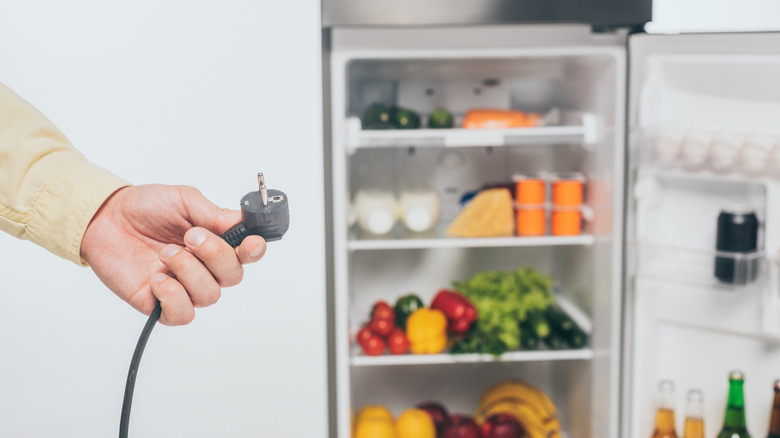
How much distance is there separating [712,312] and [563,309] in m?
0.49

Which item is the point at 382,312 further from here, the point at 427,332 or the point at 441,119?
the point at 441,119

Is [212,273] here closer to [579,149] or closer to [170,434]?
[170,434]

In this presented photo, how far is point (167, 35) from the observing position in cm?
155

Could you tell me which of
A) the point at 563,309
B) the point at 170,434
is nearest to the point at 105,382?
the point at 170,434

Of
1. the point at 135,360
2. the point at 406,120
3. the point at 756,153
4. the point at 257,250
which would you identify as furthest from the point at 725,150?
the point at 135,360

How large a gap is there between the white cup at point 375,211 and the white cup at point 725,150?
0.68m

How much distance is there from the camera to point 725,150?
1.29 m

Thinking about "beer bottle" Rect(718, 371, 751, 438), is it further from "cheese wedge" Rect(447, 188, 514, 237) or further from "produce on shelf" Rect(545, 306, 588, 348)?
"cheese wedge" Rect(447, 188, 514, 237)

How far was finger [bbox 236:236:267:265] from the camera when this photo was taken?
2.64 feet

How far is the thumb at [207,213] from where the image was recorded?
889 millimetres

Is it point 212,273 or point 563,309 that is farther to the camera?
point 563,309

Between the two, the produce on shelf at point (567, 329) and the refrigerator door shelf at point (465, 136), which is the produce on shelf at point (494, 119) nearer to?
the refrigerator door shelf at point (465, 136)

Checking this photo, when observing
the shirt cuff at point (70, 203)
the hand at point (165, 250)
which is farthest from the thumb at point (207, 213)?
the shirt cuff at point (70, 203)

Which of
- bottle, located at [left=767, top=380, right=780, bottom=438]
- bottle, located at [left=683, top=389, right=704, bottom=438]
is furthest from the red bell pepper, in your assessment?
bottle, located at [left=767, top=380, right=780, bottom=438]
